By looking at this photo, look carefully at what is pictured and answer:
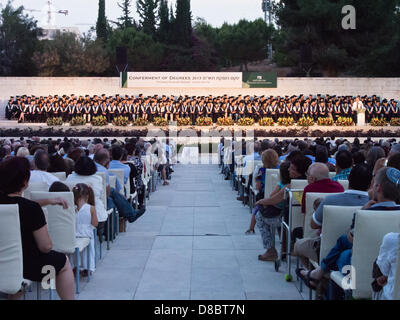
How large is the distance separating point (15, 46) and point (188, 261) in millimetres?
37700

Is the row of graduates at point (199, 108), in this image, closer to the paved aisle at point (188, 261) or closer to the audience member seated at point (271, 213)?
the paved aisle at point (188, 261)

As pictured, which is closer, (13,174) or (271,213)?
(13,174)

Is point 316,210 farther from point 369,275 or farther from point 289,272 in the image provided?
point 289,272

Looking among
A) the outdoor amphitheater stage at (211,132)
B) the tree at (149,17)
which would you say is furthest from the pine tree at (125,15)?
the outdoor amphitheater stage at (211,132)

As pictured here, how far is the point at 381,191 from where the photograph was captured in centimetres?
360

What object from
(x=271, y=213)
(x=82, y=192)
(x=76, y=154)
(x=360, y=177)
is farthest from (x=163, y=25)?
(x=360, y=177)

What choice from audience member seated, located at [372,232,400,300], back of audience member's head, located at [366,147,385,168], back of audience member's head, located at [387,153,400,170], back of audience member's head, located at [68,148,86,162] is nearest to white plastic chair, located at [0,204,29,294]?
audience member seated, located at [372,232,400,300]

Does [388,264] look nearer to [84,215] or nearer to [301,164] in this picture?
[301,164]

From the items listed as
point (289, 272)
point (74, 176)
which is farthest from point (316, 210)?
point (74, 176)

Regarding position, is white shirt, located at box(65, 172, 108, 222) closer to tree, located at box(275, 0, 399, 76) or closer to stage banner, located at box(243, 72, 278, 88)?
stage banner, located at box(243, 72, 278, 88)

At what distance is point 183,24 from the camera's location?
149ft

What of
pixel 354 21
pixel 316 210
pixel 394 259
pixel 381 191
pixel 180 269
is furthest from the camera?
pixel 354 21

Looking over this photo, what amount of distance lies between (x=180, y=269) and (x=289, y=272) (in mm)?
1104

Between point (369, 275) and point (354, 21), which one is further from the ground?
point (354, 21)
